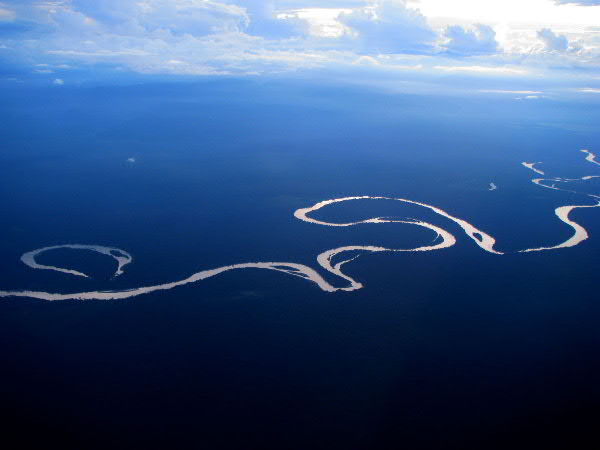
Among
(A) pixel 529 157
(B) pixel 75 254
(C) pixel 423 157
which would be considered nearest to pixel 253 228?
(B) pixel 75 254

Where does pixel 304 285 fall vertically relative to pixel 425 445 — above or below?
above

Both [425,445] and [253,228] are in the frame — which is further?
[253,228]

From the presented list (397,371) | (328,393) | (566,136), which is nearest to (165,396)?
(328,393)

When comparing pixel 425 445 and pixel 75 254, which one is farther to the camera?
pixel 75 254

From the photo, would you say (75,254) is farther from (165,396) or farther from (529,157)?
(529,157)

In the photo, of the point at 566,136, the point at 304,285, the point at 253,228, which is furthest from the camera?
the point at 566,136

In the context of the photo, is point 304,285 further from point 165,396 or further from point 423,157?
point 423,157

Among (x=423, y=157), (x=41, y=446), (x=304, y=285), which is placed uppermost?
(x=423, y=157)

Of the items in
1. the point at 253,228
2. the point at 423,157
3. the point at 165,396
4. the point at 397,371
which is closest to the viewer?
the point at 165,396

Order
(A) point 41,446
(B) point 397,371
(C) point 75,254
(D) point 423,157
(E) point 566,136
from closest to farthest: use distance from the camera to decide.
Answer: (A) point 41,446
(B) point 397,371
(C) point 75,254
(D) point 423,157
(E) point 566,136
